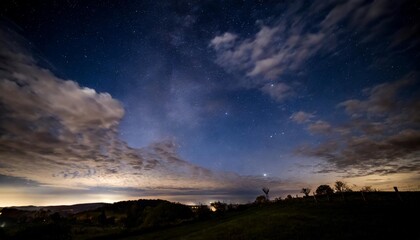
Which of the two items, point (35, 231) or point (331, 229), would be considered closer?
point (331, 229)

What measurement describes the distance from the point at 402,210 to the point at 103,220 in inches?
4258

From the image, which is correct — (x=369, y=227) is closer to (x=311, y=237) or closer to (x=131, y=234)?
(x=311, y=237)

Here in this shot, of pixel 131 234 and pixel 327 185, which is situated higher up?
pixel 327 185

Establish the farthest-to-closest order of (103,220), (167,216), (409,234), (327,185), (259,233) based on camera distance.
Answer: (327,185)
(103,220)
(167,216)
(259,233)
(409,234)

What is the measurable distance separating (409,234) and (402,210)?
1214 centimetres

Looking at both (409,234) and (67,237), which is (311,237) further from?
(67,237)

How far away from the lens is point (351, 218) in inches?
1036

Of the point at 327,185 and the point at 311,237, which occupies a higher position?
the point at 327,185

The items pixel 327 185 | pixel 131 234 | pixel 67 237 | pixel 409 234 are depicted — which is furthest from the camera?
pixel 327 185

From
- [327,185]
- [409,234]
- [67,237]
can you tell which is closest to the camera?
[409,234]

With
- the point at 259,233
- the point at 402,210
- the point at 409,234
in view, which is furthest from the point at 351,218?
the point at 259,233

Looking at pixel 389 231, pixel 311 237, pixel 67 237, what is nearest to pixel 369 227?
pixel 389 231

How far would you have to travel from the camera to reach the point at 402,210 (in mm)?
27531

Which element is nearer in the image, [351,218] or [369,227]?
[369,227]
